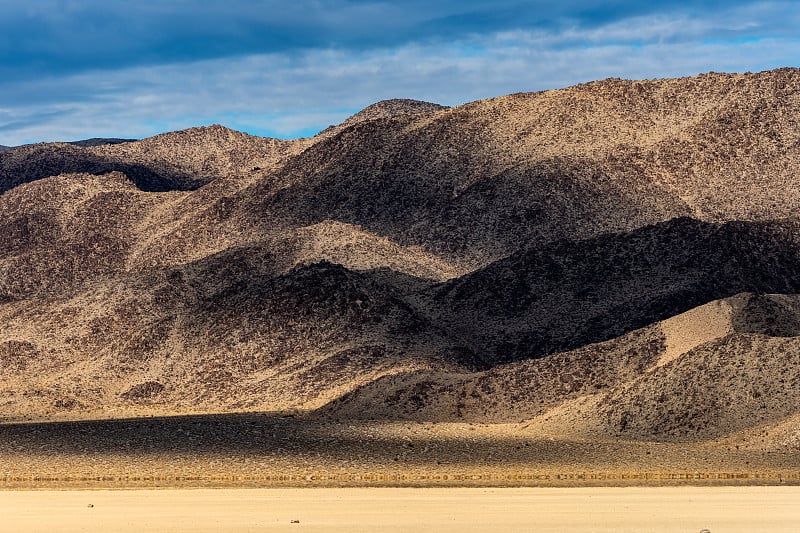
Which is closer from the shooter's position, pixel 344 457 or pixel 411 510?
pixel 411 510

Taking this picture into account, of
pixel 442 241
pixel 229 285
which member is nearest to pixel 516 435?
pixel 229 285

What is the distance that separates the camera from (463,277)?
198ft

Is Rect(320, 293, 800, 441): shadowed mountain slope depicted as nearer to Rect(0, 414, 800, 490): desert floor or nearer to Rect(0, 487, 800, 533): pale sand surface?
Rect(0, 414, 800, 490): desert floor

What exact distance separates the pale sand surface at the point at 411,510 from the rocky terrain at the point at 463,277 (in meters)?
7.88

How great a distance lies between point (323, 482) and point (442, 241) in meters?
43.1

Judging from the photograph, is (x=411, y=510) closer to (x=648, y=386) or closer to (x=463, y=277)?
(x=648, y=386)

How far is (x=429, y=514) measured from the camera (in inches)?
953

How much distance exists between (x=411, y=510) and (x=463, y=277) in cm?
3611

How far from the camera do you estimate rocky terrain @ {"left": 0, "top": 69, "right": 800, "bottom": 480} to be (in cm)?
4100

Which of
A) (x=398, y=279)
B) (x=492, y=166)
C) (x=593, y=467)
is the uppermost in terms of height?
(x=492, y=166)

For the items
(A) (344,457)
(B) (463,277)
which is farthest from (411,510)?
(B) (463,277)

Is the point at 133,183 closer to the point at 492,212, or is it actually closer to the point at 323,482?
A: the point at 492,212

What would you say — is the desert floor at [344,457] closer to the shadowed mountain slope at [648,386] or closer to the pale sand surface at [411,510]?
the shadowed mountain slope at [648,386]

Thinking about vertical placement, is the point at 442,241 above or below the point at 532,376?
above
